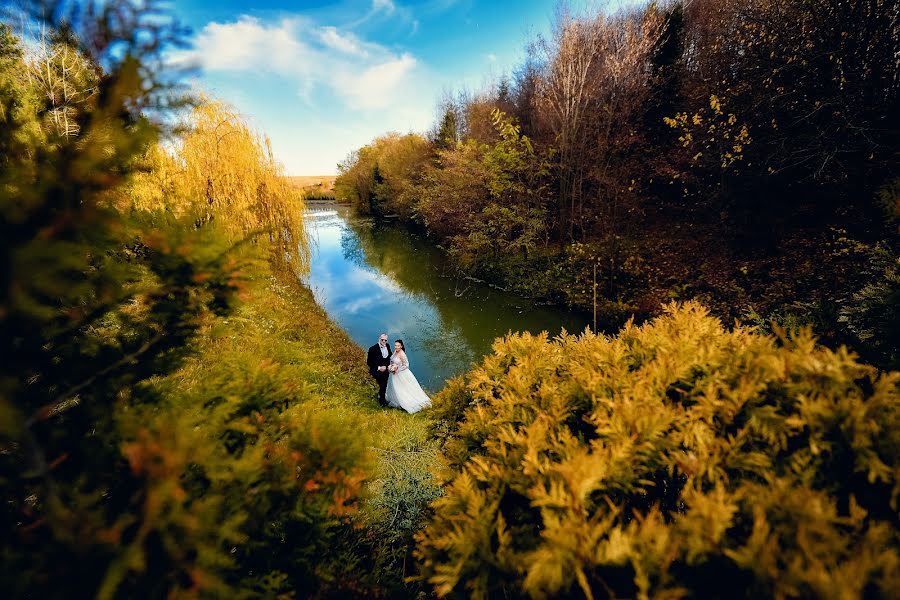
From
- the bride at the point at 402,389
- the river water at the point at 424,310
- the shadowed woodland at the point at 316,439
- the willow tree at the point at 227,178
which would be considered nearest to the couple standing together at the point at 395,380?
the bride at the point at 402,389

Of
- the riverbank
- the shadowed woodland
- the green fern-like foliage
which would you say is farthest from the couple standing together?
the green fern-like foliage

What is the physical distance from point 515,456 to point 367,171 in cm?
4716

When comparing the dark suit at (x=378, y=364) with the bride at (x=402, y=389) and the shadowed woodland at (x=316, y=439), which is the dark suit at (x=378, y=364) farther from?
the shadowed woodland at (x=316, y=439)

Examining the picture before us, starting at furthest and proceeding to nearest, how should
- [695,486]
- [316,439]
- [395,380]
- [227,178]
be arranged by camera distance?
[227,178] < [395,380] < [316,439] < [695,486]

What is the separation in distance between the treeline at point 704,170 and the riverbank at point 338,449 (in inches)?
177

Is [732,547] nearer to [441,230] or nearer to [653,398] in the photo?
[653,398]

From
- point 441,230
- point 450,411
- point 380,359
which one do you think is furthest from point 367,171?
point 450,411

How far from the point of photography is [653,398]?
2199 millimetres

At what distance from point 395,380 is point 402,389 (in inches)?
10.4

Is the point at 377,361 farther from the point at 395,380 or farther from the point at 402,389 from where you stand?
the point at 402,389

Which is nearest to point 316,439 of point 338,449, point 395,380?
point 338,449

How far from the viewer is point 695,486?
1.93 metres

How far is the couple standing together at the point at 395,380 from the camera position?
7.62m

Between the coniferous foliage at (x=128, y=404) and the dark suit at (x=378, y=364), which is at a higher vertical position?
the coniferous foliage at (x=128, y=404)
